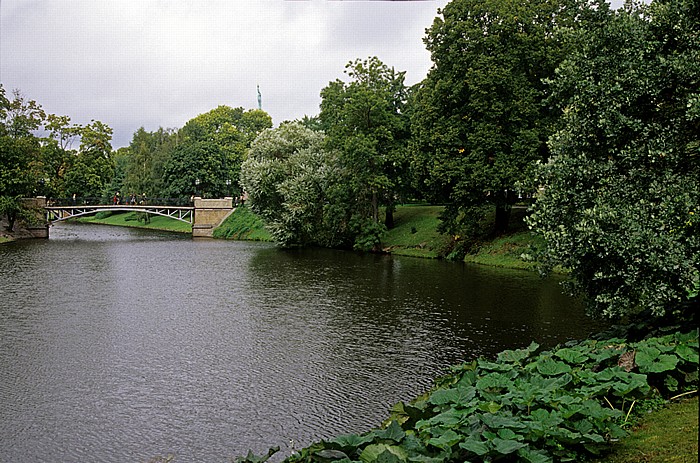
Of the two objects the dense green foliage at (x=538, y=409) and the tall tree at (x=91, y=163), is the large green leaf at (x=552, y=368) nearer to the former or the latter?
the dense green foliage at (x=538, y=409)

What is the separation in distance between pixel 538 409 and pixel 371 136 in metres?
32.0

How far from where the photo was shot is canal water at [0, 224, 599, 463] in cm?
1030

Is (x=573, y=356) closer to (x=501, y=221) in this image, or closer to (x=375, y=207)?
(x=501, y=221)

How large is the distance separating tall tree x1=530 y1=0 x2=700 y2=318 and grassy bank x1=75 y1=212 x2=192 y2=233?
55555mm

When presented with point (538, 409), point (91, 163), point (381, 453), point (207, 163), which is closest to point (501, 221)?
point (538, 409)

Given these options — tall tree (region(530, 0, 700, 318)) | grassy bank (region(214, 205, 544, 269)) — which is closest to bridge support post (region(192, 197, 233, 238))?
grassy bank (region(214, 205, 544, 269))

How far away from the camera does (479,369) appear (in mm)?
10266

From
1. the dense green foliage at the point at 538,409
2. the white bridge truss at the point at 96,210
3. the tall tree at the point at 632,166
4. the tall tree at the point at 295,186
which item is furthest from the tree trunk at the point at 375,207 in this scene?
the dense green foliage at the point at 538,409

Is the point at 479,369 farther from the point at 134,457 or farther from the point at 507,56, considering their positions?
the point at 507,56

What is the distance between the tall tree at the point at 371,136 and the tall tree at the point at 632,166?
25.7 meters

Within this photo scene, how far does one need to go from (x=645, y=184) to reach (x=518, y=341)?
5938 millimetres

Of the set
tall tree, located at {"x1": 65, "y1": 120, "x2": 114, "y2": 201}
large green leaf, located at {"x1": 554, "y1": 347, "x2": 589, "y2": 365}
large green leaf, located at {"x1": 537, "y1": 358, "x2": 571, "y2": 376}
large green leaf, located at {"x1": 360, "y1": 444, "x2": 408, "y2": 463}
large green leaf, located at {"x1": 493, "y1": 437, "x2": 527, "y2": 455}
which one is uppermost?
tall tree, located at {"x1": 65, "y1": 120, "x2": 114, "y2": 201}

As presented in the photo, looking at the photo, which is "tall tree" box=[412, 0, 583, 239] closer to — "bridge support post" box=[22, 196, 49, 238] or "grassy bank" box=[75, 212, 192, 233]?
"bridge support post" box=[22, 196, 49, 238]

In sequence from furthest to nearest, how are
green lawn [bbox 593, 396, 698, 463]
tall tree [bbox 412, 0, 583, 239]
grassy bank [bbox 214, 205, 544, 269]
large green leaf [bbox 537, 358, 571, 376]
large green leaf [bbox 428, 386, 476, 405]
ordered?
grassy bank [bbox 214, 205, 544, 269] < tall tree [bbox 412, 0, 583, 239] < large green leaf [bbox 537, 358, 571, 376] < large green leaf [bbox 428, 386, 476, 405] < green lawn [bbox 593, 396, 698, 463]
